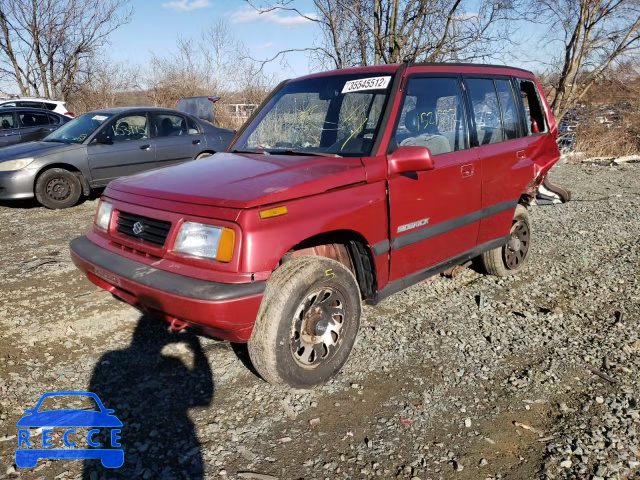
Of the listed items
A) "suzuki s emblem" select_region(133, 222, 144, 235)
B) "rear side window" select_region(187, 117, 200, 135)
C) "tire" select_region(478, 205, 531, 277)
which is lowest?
"tire" select_region(478, 205, 531, 277)

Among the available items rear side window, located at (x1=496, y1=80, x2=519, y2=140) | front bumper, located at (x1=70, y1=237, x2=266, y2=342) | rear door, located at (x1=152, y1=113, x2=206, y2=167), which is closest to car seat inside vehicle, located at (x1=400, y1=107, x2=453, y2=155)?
rear side window, located at (x1=496, y1=80, x2=519, y2=140)

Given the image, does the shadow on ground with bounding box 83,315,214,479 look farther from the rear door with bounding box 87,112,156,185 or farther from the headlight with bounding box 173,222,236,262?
the rear door with bounding box 87,112,156,185

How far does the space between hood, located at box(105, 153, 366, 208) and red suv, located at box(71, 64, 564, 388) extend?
13mm

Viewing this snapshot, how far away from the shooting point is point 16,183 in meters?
7.45

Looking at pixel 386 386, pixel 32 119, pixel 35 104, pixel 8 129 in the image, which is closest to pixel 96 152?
pixel 8 129

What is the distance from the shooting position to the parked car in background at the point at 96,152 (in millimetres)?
7547

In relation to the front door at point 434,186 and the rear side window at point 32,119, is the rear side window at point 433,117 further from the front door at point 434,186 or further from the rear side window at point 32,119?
the rear side window at point 32,119

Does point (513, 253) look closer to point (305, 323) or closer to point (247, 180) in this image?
point (305, 323)

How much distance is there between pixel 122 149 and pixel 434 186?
6.42 meters

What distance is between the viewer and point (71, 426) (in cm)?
258

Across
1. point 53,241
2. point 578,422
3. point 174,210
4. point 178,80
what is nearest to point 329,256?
point 174,210

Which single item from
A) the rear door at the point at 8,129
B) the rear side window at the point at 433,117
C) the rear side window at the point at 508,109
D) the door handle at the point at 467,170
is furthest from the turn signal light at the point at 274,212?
the rear door at the point at 8,129

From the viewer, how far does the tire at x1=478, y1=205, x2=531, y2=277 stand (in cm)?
470

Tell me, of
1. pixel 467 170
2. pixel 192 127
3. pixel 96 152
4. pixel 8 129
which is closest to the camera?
pixel 467 170
